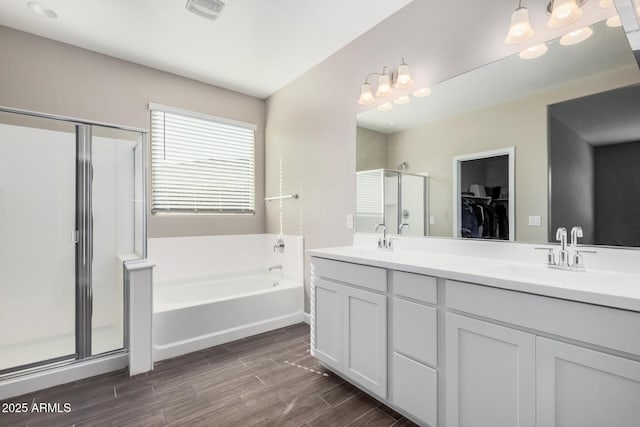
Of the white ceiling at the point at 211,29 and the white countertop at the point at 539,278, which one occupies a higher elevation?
the white ceiling at the point at 211,29

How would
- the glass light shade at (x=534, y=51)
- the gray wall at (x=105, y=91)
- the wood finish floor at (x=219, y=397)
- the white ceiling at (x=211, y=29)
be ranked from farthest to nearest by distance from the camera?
the gray wall at (x=105, y=91) → the white ceiling at (x=211, y=29) → the wood finish floor at (x=219, y=397) → the glass light shade at (x=534, y=51)

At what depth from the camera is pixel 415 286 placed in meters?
1.51

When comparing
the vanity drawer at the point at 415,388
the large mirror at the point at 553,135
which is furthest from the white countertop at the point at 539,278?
the vanity drawer at the point at 415,388

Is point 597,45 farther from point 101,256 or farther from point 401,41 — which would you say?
point 101,256

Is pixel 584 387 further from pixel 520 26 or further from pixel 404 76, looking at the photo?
pixel 404 76

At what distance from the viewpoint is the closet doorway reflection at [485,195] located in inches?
66.4

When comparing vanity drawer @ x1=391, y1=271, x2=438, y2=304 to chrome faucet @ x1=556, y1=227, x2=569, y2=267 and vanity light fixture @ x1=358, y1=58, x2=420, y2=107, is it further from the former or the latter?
vanity light fixture @ x1=358, y1=58, x2=420, y2=107

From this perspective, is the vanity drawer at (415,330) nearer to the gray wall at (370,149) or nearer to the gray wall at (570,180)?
the gray wall at (570,180)

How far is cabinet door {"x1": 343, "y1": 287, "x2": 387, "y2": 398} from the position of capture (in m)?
1.67

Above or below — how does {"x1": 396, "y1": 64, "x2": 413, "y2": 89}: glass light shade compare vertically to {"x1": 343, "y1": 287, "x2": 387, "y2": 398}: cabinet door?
above

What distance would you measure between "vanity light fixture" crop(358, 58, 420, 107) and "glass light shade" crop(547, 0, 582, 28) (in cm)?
84

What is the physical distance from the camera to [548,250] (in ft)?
4.99

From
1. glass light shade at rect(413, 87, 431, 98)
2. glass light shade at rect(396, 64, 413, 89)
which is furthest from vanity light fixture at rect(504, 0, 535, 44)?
glass light shade at rect(396, 64, 413, 89)

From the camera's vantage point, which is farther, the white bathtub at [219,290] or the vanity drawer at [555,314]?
the white bathtub at [219,290]
